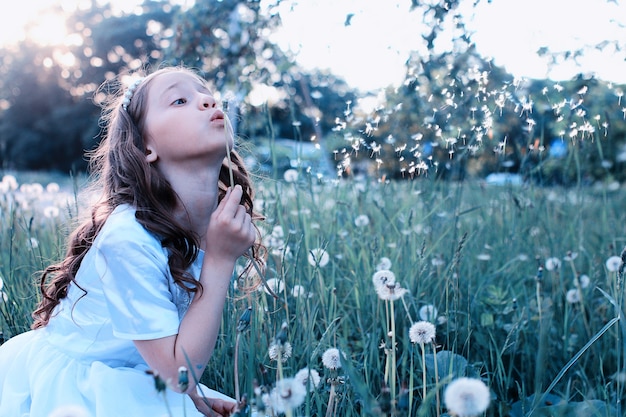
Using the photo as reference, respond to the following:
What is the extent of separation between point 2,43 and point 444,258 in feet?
98.2

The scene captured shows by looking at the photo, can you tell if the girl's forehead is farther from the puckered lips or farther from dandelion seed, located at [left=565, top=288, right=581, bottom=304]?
dandelion seed, located at [left=565, top=288, right=581, bottom=304]

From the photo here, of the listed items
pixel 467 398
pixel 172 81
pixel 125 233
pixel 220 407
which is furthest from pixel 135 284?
pixel 467 398

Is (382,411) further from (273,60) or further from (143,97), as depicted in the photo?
(273,60)

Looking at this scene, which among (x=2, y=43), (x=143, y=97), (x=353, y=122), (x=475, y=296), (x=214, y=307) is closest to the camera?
(x=214, y=307)

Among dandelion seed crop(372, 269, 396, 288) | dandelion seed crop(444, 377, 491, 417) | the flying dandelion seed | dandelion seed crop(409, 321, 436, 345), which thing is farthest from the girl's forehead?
the flying dandelion seed

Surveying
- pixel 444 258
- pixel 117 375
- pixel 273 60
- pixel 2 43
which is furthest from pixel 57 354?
pixel 2 43

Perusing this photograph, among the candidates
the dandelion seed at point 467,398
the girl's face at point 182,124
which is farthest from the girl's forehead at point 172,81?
the dandelion seed at point 467,398

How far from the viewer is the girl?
127cm

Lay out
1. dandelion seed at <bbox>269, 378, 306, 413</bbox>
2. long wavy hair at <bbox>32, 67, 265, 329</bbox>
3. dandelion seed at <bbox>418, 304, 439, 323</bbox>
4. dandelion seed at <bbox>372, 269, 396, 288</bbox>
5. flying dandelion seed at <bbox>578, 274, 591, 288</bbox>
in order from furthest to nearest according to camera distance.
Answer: flying dandelion seed at <bbox>578, 274, 591, 288</bbox>
dandelion seed at <bbox>418, 304, 439, 323</bbox>
long wavy hair at <bbox>32, 67, 265, 329</bbox>
dandelion seed at <bbox>372, 269, 396, 288</bbox>
dandelion seed at <bbox>269, 378, 306, 413</bbox>

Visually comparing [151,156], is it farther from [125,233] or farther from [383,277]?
[383,277]

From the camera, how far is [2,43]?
2703cm

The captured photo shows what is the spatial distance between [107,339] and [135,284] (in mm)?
277

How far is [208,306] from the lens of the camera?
1291 millimetres

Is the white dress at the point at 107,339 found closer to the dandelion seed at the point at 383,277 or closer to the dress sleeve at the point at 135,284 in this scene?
the dress sleeve at the point at 135,284
